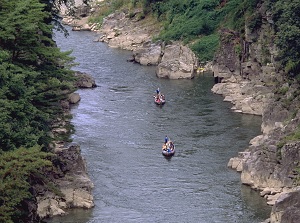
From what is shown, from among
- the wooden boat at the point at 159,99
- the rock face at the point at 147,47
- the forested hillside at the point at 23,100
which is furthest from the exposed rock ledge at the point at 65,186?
the rock face at the point at 147,47

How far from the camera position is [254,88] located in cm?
6650

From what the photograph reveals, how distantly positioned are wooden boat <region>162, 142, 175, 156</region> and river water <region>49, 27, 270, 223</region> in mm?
370

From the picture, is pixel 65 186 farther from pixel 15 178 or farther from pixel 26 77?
pixel 15 178

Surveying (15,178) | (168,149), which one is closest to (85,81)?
(168,149)

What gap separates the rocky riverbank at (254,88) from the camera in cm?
4691

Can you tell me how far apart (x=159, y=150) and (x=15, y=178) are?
717 inches

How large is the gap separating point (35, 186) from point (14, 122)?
460 centimetres

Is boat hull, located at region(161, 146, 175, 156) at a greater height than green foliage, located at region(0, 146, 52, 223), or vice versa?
green foliage, located at region(0, 146, 52, 223)

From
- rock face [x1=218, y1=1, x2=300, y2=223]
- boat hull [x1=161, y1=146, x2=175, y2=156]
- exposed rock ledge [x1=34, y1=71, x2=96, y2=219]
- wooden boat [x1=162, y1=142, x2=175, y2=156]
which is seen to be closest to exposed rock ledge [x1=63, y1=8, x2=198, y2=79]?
rock face [x1=218, y1=1, x2=300, y2=223]

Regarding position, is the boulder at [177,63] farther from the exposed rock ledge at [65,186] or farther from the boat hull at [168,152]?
the exposed rock ledge at [65,186]

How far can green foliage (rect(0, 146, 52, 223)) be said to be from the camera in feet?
121

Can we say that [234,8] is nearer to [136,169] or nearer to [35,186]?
[136,169]

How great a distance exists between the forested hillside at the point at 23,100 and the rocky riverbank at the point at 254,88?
1131 centimetres

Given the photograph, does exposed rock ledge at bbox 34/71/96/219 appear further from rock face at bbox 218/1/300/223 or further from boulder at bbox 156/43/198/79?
boulder at bbox 156/43/198/79
